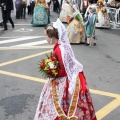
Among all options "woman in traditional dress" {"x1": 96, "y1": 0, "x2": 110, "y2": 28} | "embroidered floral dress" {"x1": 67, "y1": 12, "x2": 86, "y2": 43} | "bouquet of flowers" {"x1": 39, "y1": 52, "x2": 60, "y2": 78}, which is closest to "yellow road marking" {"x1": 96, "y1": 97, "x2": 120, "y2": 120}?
"bouquet of flowers" {"x1": 39, "y1": 52, "x2": 60, "y2": 78}

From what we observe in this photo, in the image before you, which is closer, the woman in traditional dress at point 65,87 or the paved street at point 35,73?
the woman in traditional dress at point 65,87

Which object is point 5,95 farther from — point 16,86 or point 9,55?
point 9,55

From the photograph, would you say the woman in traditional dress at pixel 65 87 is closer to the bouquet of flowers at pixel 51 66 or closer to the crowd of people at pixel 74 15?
the bouquet of flowers at pixel 51 66

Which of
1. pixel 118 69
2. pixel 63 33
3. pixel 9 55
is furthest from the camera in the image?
pixel 9 55

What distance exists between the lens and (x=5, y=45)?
12398 mm

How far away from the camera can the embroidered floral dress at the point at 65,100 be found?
15.0 feet

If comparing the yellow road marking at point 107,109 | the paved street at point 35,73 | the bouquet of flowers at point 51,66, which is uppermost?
the bouquet of flowers at point 51,66

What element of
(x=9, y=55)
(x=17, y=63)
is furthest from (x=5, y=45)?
(x=17, y=63)

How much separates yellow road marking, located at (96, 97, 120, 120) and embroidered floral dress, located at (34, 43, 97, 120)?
4.20 ft

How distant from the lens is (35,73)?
8.56m

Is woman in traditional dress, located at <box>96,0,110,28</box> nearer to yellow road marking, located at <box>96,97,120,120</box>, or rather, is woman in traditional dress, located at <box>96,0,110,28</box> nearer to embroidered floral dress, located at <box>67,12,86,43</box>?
embroidered floral dress, located at <box>67,12,86,43</box>

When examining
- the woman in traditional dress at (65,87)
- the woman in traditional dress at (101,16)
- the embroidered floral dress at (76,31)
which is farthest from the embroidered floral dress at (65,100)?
the woman in traditional dress at (101,16)

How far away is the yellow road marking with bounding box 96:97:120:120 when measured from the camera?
599 cm

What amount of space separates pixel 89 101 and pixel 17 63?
5.15 m
